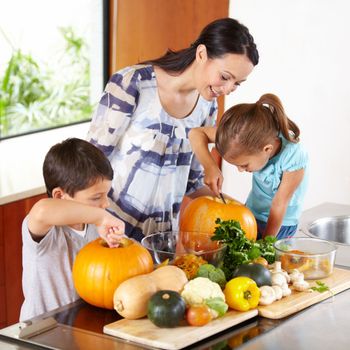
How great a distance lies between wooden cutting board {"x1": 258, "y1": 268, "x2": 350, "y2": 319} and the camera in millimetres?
1902

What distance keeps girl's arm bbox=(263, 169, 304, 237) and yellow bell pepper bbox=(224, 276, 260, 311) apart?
1.75 ft

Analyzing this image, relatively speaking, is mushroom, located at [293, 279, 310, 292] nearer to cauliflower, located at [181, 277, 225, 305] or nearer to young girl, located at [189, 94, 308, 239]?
cauliflower, located at [181, 277, 225, 305]

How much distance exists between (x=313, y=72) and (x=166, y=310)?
7.87ft

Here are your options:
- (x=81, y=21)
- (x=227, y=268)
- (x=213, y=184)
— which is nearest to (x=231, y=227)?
(x=227, y=268)

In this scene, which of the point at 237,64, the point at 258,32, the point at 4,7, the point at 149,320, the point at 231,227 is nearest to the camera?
the point at 149,320

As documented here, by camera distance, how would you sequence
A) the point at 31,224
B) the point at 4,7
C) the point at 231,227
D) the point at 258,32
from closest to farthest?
the point at 31,224 < the point at 231,227 < the point at 4,7 < the point at 258,32

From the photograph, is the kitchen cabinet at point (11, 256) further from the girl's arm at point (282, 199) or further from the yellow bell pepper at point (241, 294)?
the yellow bell pepper at point (241, 294)

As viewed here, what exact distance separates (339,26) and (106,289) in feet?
7.62

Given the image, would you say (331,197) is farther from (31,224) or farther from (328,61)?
(31,224)

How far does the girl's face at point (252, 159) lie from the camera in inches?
95.0

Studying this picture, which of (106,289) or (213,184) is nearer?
(106,289)

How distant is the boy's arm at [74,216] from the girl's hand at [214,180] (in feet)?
1.87

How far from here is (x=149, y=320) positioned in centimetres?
181

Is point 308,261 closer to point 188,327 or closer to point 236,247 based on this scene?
point 236,247
